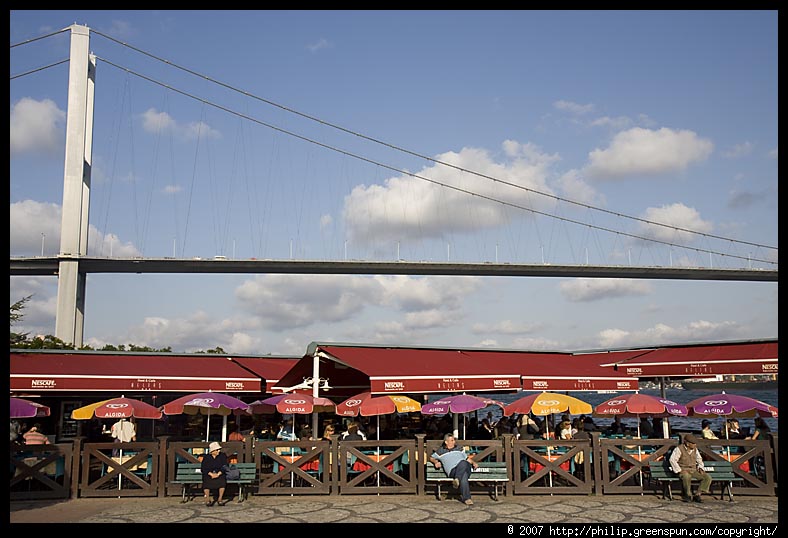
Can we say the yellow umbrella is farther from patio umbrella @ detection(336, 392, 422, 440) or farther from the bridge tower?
the bridge tower

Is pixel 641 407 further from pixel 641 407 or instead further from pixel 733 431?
pixel 733 431

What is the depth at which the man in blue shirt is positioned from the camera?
1116 cm

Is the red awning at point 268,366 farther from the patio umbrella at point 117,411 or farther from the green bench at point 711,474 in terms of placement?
the green bench at point 711,474

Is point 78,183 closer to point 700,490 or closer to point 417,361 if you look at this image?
point 417,361

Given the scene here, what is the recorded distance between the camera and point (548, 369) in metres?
14.5

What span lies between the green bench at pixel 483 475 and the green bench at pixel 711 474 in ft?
7.44

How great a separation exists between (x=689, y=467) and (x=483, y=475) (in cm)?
308

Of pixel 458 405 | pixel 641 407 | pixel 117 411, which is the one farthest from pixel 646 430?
pixel 117 411

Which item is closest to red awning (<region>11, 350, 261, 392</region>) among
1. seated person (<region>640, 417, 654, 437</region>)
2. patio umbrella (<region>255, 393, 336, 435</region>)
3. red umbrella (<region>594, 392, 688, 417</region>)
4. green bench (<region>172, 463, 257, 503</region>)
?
patio umbrella (<region>255, 393, 336, 435</region>)

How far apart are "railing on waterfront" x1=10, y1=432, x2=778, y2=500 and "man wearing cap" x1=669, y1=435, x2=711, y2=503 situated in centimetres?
45

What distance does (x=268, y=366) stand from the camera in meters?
18.2

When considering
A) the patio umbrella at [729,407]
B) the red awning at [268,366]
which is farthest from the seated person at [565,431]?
the red awning at [268,366]

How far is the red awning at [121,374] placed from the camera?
46.0 ft
